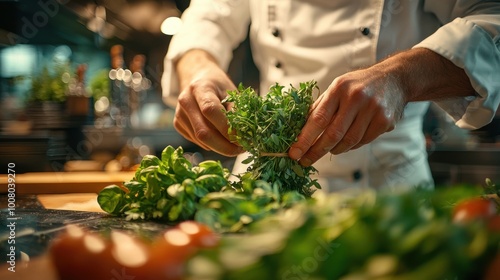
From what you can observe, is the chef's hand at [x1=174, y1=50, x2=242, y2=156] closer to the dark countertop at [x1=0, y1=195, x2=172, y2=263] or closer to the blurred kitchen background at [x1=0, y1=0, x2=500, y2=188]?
the dark countertop at [x1=0, y1=195, x2=172, y2=263]

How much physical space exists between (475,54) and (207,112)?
652mm

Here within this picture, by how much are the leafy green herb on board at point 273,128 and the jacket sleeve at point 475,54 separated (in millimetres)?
384

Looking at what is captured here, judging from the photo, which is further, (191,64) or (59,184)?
(59,184)

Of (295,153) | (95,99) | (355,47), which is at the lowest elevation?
(95,99)

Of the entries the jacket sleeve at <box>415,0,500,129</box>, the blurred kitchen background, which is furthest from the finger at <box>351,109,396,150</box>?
the blurred kitchen background

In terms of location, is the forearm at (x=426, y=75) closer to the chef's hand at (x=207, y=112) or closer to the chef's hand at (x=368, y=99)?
the chef's hand at (x=368, y=99)

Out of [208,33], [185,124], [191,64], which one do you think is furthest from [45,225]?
[208,33]

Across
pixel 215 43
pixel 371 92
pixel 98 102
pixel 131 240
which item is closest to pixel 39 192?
pixel 215 43

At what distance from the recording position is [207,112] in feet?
4.18

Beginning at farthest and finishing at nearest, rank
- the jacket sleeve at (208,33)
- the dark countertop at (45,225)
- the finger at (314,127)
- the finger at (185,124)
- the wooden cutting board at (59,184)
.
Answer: the wooden cutting board at (59,184)
the jacket sleeve at (208,33)
the finger at (185,124)
the finger at (314,127)
the dark countertop at (45,225)

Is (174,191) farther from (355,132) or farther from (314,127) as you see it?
(355,132)

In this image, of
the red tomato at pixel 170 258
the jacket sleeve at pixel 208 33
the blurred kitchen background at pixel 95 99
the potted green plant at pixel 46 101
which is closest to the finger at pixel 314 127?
the red tomato at pixel 170 258

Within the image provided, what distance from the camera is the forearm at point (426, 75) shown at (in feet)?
4.10

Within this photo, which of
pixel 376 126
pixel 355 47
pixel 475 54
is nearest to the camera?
pixel 376 126
